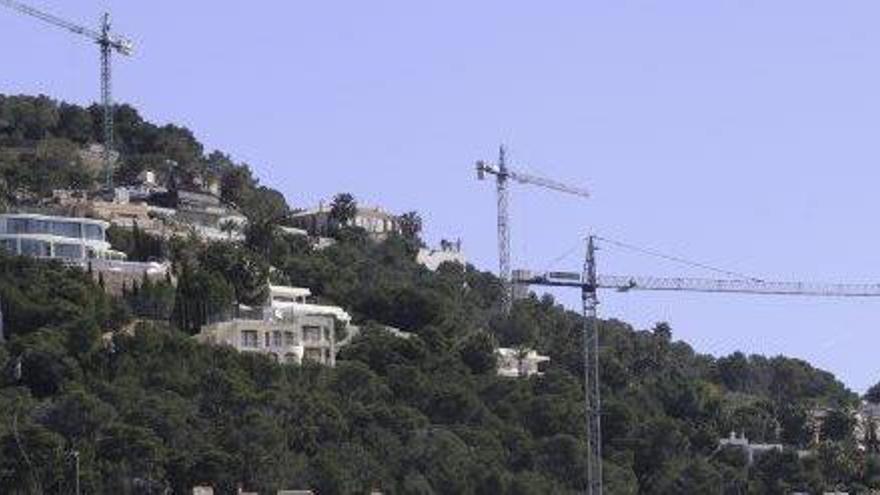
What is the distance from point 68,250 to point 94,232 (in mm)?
2153

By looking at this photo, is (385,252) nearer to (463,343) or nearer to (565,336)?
(565,336)

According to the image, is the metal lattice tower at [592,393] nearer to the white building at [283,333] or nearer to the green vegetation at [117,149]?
the white building at [283,333]

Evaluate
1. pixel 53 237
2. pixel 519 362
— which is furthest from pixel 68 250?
pixel 519 362

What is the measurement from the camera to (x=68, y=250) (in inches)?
4729

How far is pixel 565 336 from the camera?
139000 mm

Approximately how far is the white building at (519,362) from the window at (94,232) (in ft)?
58.2

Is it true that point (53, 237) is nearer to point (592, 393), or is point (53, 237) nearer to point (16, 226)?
point (16, 226)

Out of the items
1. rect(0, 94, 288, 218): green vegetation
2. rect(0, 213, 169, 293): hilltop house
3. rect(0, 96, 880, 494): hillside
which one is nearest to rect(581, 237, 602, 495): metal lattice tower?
rect(0, 96, 880, 494): hillside

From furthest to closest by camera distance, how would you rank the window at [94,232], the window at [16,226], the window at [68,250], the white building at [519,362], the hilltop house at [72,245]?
1. the window at [94,232]
2. the white building at [519,362]
3. the window at [68,250]
4. the window at [16,226]
5. the hilltop house at [72,245]

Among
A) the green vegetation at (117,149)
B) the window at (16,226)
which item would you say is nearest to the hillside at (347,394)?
the green vegetation at (117,149)

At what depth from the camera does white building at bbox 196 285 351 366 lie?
363 feet

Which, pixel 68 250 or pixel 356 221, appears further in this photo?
pixel 356 221

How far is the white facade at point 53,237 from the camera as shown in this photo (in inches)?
4641

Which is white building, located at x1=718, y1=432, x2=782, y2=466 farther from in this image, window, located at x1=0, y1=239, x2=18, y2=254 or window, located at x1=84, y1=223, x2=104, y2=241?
window, located at x1=0, y1=239, x2=18, y2=254
